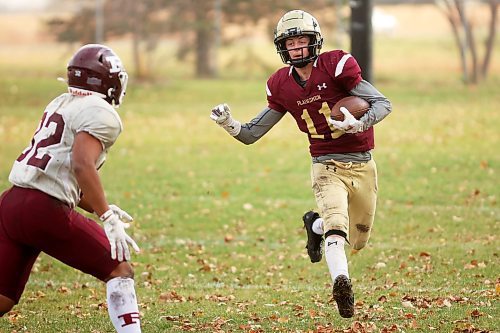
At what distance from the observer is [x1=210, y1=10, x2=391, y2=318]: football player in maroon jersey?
641 cm

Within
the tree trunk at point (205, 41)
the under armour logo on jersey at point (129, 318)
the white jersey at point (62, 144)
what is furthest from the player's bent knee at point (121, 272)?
the tree trunk at point (205, 41)

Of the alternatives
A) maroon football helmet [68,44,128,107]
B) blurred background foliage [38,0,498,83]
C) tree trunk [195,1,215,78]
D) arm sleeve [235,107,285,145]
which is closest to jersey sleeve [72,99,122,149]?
maroon football helmet [68,44,128,107]

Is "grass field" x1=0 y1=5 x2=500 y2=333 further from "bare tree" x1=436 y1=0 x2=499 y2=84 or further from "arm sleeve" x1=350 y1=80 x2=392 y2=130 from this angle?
"bare tree" x1=436 y1=0 x2=499 y2=84

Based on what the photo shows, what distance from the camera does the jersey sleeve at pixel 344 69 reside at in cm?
640

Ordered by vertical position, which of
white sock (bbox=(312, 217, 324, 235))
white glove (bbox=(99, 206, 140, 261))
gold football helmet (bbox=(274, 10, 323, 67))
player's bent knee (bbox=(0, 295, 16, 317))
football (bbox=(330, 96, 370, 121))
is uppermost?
gold football helmet (bbox=(274, 10, 323, 67))

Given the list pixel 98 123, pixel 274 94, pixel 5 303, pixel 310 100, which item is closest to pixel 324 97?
pixel 310 100

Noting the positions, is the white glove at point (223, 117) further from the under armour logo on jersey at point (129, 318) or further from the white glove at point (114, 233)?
the under armour logo on jersey at point (129, 318)

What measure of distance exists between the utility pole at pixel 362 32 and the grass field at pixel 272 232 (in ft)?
5.08

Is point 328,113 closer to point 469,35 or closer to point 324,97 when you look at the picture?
point 324,97

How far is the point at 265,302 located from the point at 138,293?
1.06m

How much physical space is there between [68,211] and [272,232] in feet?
17.1

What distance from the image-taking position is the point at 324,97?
653 centimetres

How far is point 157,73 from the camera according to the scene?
27938 millimetres

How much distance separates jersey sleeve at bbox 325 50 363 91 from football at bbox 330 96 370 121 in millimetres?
100
